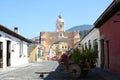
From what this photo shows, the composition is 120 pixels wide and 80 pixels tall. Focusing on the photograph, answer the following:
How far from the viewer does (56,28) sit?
12125cm

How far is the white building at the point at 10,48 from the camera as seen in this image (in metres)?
31.0

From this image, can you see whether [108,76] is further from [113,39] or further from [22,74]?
[22,74]

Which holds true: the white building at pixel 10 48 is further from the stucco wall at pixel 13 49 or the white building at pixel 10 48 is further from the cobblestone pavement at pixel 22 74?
the cobblestone pavement at pixel 22 74

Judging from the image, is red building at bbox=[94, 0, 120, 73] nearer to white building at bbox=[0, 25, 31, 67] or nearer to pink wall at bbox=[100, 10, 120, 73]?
pink wall at bbox=[100, 10, 120, 73]

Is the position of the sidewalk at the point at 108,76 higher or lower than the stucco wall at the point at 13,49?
lower

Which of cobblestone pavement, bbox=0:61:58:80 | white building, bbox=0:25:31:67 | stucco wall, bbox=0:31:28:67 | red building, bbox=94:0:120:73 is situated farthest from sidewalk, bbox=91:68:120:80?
stucco wall, bbox=0:31:28:67

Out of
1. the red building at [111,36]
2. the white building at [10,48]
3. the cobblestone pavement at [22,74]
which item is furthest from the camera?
the white building at [10,48]

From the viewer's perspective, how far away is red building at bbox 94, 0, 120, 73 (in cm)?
1984

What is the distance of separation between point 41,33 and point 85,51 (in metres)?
85.7

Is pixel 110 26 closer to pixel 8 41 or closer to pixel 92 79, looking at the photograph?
pixel 92 79

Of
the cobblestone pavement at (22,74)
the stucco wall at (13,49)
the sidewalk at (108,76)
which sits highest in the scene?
the stucco wall at (13,49)

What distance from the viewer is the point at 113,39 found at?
21.9 meters

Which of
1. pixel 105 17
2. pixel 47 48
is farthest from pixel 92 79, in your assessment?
→ pixel 47 48

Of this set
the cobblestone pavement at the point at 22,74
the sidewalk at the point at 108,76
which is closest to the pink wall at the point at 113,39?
the sidewalk at the point at 108,76
